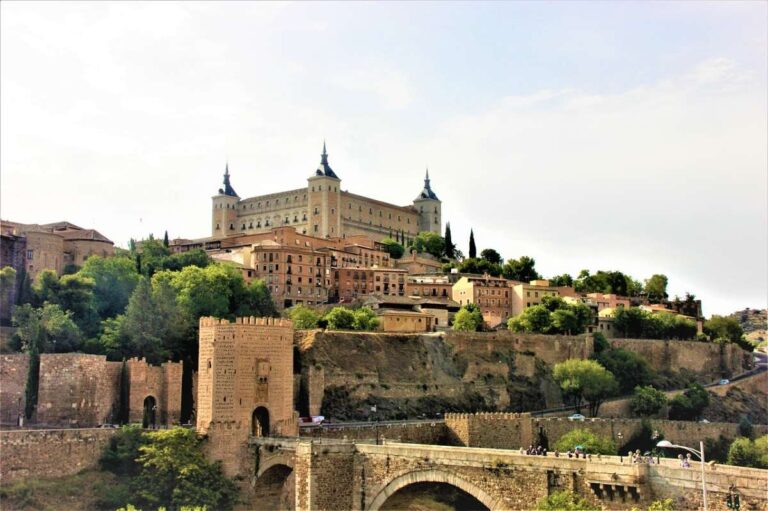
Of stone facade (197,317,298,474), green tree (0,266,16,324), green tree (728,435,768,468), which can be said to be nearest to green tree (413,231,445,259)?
green tree (728,435,768,468)

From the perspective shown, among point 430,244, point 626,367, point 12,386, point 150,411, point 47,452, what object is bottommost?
point 47,452

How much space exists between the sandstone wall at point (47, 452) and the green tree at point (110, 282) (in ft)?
59.7


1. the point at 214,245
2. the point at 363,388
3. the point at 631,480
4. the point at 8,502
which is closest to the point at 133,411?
the point at 8,502

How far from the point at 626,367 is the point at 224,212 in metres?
65.6

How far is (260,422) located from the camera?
48656mm

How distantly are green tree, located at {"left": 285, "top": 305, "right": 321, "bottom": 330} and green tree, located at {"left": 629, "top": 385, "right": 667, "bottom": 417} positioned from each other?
2636 cm

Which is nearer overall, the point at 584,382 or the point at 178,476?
the point at 178,476

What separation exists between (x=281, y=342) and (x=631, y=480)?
79.1 feet

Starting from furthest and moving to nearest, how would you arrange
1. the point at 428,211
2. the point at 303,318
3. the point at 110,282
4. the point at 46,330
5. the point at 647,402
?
1. the point at 428,211
2. the point at 647,402
3. the point at 303,318
4. the point at 110,282
5. the point at 46,330

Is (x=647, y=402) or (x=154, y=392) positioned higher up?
(x=154, y=392)

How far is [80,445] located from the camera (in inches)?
1692

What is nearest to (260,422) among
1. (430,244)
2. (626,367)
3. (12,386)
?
(12,386)

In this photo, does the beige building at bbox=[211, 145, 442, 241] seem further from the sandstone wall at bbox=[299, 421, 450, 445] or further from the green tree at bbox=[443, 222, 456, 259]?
the sandstone wall at bbox=[299, 421, 450, 445]

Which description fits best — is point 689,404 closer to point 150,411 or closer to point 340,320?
point 340,320
